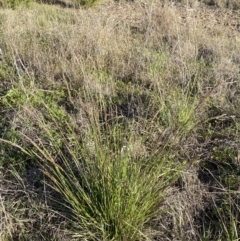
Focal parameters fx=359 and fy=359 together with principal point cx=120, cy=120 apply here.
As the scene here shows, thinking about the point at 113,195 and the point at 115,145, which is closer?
the point at 113,195

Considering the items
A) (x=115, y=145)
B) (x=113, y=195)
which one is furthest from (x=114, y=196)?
(x=115, y=145)

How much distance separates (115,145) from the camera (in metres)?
2.00

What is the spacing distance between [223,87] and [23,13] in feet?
10.1

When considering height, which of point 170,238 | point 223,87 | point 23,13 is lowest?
point 170,238

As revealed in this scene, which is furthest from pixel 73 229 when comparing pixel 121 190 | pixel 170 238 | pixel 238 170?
pixel 238 170

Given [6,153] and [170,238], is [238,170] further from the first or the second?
[6,153]

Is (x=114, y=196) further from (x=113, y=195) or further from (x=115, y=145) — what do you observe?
(x=115, y=145)

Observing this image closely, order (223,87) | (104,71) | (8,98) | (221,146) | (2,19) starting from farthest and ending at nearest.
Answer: (2,19) → (104,71) → (223,87) → (8,98) → (221,146)

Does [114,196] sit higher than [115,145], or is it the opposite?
[115,145]

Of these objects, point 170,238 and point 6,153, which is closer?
point 170,238

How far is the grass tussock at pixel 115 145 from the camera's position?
6.29 feet

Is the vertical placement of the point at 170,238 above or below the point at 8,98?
below

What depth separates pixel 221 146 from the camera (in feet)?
9.07

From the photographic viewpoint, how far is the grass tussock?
192 centimetres
